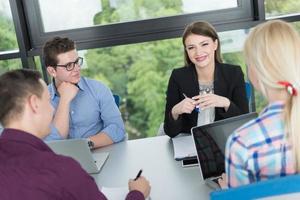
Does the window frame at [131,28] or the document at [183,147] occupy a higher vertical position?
the window frame at [131,28]

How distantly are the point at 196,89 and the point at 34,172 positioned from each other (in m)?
1.44

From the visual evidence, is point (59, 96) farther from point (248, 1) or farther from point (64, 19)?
point (248, 1)

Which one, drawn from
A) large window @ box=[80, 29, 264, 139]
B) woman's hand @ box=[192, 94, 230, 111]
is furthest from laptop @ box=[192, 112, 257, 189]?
large window @ box=[80, 29, 264, 139]

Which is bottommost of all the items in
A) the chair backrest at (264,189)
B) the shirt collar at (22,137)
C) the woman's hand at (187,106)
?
the woman's hand at (187,106)

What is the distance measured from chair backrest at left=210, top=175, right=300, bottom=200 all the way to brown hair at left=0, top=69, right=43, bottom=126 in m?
0.67

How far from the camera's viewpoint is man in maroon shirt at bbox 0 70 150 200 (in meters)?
1.08

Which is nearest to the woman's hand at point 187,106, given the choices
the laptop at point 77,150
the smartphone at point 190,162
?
the smartphone at point 190,162

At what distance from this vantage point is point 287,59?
113 centimetres

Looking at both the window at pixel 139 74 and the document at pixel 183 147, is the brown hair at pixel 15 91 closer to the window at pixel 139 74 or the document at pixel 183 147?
the document at pixel 183 147

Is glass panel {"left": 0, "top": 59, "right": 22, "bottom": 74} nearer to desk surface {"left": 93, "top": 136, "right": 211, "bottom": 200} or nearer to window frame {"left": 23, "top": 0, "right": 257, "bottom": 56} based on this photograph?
window frame {"left": 23, "top": 0, "right": 257, "bottom": 56}

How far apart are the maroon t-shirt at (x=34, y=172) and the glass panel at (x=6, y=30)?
2.43 meters

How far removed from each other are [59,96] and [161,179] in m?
1.01

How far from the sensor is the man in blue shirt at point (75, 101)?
2258 millimetres

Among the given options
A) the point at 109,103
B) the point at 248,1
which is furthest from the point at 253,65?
the point at 248,1
